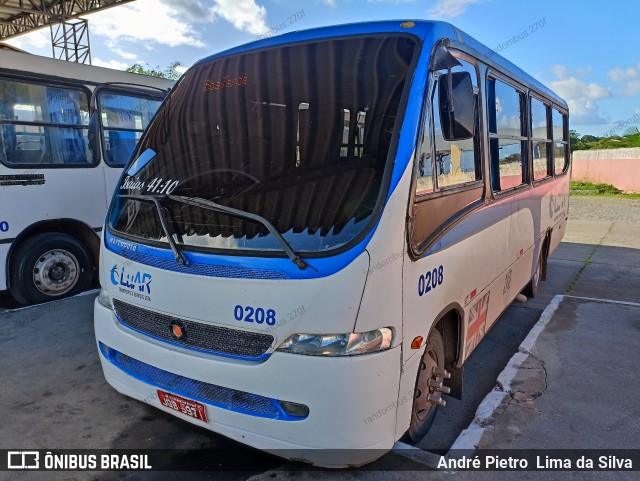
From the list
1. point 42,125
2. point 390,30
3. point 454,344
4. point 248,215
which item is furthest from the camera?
point 42,125

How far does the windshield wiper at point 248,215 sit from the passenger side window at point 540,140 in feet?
13.3

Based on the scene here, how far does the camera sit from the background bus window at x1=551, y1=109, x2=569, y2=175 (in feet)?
23.1

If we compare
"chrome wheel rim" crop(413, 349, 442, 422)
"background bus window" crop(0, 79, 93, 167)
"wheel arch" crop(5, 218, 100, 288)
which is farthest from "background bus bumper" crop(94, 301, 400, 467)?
"background bus window" crop(0, 79, 93, 167)

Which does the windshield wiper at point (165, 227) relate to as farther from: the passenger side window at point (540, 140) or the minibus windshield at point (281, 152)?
the passenger side window at point (540, 140)

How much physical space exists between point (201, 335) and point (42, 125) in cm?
477

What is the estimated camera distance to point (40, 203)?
19.4 ft

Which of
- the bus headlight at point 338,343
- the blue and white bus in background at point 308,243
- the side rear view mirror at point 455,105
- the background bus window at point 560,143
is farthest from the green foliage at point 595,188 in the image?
the bus headlight at point 338,343

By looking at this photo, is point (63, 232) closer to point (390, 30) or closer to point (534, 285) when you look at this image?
point (390, 30)

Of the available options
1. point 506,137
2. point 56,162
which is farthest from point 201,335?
point 56,162

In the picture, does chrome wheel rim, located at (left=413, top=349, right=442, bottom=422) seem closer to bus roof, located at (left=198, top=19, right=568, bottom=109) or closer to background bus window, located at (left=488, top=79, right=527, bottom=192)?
background bus window, located at (left=488, top=79, right=527, bottom=192)

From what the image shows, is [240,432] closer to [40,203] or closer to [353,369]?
[353,369]

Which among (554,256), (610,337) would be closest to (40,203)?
(610,337)

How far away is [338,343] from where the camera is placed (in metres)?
2.30

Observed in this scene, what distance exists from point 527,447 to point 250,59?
10.4 ft
